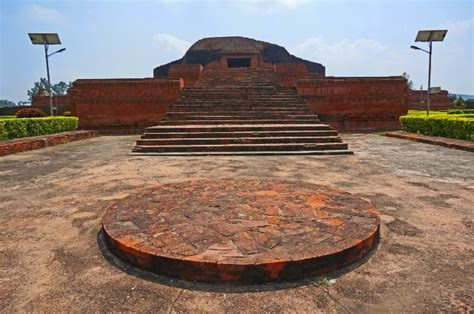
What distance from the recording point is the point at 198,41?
33.7m

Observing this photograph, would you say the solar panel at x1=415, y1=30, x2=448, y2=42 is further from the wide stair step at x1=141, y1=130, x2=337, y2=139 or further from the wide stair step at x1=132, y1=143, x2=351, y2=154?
the wide stair step at x1=132, y1=143, x2=351, y2=154

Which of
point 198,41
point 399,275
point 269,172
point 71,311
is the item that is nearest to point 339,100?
point 269,172

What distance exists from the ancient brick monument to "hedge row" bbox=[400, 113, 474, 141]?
73.1 inches

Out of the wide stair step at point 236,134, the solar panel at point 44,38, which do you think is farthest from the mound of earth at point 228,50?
the wide stair step at point 236,134

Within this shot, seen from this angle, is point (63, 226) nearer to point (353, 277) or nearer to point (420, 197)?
point (353, 277)

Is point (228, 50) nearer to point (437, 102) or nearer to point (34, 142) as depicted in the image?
point (437, 102)

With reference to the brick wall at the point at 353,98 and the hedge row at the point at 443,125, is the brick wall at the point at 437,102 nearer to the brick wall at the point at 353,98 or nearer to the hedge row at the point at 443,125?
the brick wall at the point at 353,98

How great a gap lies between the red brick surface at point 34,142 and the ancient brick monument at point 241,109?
2493 millimetres

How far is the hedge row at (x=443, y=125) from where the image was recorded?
8.83 meters

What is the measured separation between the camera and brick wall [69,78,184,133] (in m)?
13.5

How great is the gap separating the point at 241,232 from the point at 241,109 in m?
9.48

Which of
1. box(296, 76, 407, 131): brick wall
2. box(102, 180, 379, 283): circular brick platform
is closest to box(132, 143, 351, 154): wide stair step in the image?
box(102, 180, 379, 283): circular brick platform

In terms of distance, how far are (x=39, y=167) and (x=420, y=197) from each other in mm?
6554

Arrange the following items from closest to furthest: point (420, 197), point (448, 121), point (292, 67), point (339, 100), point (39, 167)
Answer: point (420, 197), point (39, 167), point (448, 121), point (339, 100), point (292, 67)
